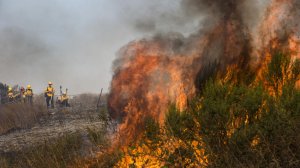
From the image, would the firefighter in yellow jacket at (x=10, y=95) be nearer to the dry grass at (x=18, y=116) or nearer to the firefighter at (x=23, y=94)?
the firefighter at (x=23, y=94)

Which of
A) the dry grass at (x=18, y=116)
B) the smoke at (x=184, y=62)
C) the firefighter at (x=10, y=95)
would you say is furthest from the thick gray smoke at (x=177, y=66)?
the firefighter at (x=10, y=95)

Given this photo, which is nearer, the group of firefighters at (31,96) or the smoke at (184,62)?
the smoke at (184,62)

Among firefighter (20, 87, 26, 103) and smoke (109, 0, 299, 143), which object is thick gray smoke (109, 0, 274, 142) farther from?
firefighter (20, 87, 26, 103)

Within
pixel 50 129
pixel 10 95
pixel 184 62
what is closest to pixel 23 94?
pixel 10 95

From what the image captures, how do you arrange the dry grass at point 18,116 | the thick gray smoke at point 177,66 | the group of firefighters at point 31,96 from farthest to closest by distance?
the group of firefighters at point 31,96, the dry grass at point 18,116, the thick gray smoke at point 177,66

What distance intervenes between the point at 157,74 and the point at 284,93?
16.4 feet

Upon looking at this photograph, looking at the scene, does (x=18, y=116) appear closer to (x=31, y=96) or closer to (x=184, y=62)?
(x=31, y=96)

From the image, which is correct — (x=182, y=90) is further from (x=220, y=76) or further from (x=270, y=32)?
(x=270, y=32)

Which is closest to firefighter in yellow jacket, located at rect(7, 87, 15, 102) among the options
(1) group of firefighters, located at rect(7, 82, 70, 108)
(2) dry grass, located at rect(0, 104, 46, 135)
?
(1) group of firefighters, located at rect(7, 82, 70, 108)

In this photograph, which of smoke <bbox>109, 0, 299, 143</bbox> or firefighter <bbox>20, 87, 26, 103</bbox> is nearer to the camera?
smoke <bbox>109, 0, 299, 143</bbox>

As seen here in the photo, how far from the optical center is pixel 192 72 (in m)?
15.2

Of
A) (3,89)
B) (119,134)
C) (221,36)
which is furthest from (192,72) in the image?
(3,89)

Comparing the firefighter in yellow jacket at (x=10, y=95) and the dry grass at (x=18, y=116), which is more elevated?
the firefighter in yellow jacket at (x=10, y=95)

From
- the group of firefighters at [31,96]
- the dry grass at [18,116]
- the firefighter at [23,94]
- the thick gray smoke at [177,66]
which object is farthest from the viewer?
the firefighter at [23,94]
